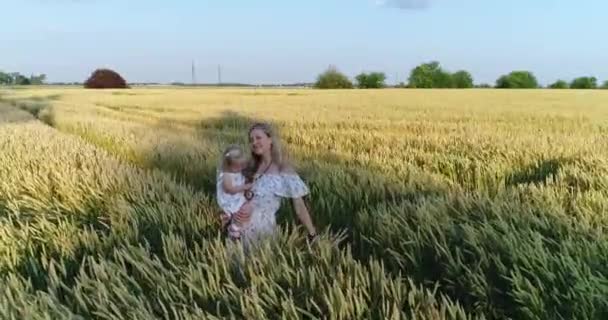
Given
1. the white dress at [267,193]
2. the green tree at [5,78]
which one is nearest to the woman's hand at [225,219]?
the white dress at [267,193]

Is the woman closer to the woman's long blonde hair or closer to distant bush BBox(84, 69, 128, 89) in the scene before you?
the woman's long blonde hair

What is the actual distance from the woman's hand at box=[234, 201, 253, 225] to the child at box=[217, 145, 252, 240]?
19mm

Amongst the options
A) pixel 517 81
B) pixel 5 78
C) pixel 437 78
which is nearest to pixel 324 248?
pixel 517 81

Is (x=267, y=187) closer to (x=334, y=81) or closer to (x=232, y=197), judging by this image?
(x=232, y=197)

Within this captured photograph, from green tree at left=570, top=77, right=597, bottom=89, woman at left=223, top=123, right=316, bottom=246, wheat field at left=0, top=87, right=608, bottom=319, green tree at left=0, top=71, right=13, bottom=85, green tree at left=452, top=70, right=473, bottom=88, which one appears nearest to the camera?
wheat field at left=0, top=87, right=608, bottom=319

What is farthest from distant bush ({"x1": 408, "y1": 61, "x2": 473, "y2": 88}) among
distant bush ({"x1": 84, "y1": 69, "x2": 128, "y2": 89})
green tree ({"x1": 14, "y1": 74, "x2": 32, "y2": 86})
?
green tree ({"x1": 14, "y1": 74, "x2": 32, "y2": 86})

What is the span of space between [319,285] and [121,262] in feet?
2.99

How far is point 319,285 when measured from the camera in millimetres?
1938

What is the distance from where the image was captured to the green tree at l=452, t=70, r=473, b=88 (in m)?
68.9

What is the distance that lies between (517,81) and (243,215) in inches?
2562

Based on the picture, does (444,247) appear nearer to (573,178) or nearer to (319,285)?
(319,285)

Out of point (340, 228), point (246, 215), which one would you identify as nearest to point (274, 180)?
point (246, 215)

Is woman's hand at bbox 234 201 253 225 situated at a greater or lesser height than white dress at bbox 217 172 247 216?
lesser

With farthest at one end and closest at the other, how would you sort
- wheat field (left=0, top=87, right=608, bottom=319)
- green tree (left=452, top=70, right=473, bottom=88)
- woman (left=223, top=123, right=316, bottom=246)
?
green tree (left=452, top=70, right=473, bottom=88) < woman (left=223, top=123, right=316, bottom=246) < wheat field (left=0, top=87, right=608, bottom=319)
